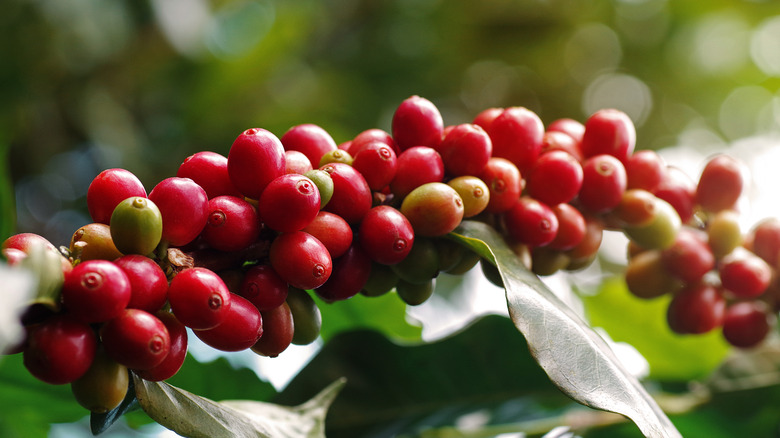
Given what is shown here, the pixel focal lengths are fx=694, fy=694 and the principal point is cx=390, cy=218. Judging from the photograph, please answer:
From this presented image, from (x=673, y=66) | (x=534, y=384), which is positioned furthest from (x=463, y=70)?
(x=534, y=384)

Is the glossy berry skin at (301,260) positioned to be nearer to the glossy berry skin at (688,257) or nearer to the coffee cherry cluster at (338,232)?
the coffee cherry cluster at (338,232)

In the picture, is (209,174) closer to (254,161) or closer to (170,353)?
(254,161)

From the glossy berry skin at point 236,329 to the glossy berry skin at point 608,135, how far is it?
0.44 m

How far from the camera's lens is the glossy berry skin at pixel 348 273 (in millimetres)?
600

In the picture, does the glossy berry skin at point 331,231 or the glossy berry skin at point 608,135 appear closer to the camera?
the glossy berry skin at point 331,231

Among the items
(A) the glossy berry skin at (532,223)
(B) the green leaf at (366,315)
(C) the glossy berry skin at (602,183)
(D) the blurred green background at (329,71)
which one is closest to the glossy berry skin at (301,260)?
(A) the glossy berry skin at (532,223)

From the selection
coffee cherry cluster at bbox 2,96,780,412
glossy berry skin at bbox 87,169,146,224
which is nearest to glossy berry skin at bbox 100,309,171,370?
coffee cherry cluster at bbox 2,96,780,412

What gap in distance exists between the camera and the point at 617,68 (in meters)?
2.52

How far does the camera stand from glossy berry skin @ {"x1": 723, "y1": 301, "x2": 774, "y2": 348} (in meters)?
0.90

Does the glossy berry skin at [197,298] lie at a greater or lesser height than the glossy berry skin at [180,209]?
lesser

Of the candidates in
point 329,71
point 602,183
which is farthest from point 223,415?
point 329,71

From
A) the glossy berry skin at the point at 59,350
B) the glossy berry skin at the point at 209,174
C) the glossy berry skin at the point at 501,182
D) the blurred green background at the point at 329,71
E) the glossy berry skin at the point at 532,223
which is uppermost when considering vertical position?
the blurred green background at the point at 329,71

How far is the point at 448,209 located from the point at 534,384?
0.46 m

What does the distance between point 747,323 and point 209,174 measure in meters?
0.72
